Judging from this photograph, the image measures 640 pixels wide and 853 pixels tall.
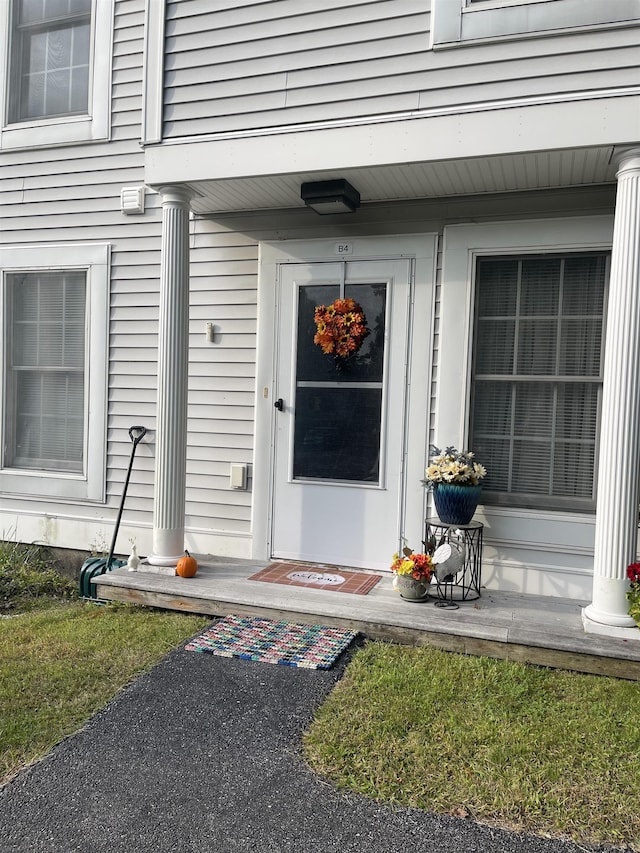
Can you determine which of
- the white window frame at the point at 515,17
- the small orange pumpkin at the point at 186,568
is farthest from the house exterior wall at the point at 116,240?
the white window frame at the point at 515,17

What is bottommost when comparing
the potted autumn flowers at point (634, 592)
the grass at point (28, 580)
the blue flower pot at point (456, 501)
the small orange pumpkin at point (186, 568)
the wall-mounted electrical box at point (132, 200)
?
the grass at point (28, 580)

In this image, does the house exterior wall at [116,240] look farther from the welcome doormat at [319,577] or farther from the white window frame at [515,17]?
the white window frame at [515,17]

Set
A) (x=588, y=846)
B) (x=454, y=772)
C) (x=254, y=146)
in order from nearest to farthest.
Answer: (x=588, y=846) → (x=454, y=772) → (x=254, y=146)

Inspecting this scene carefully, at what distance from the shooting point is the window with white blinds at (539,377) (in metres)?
4.14

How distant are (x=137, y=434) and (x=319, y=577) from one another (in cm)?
179

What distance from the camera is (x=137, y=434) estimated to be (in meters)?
5.14

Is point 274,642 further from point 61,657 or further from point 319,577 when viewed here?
point 61,657

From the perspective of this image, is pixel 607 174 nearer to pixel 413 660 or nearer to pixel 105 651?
pixel 413 660

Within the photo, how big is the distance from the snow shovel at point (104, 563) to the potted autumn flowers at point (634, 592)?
3.23m

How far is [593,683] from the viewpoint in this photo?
3.18 meters

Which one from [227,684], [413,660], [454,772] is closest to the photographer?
[454,772]

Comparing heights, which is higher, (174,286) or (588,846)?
(174,286)

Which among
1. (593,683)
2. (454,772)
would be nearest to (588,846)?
(454,772)

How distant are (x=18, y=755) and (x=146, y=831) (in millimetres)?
703
